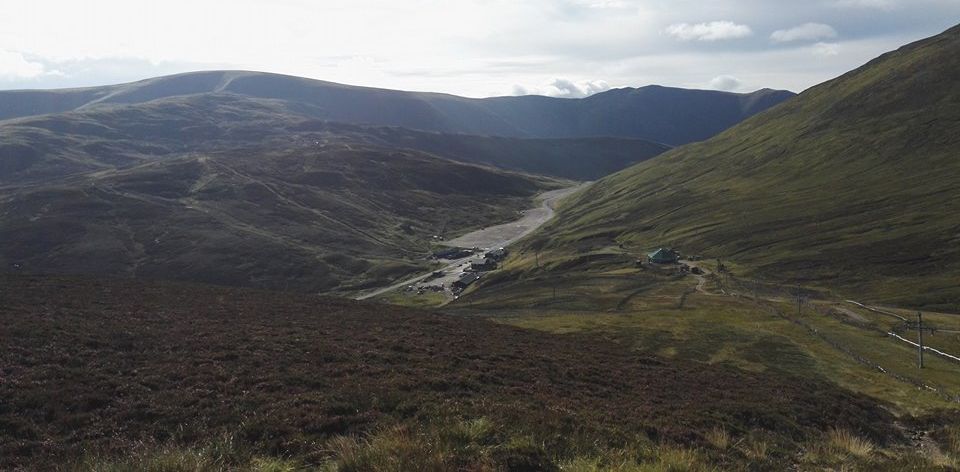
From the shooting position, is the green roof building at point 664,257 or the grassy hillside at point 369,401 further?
the green roof building at point 664,257

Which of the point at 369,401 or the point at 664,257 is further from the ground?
the point at 369,401

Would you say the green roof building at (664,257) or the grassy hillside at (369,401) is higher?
the grassy hillside at (369,401)

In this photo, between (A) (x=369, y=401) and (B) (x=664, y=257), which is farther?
(B) (x=664, y=257)

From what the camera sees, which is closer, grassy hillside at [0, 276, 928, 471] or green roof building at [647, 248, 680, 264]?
grassy hillside at [0, 276, 928, 471]

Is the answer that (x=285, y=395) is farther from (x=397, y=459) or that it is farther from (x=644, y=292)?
(x=644, y=292)

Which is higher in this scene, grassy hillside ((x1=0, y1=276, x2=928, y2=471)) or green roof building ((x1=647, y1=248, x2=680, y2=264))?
grassy hillside ((x1=0, y1=276, x2=928, y2=471))
